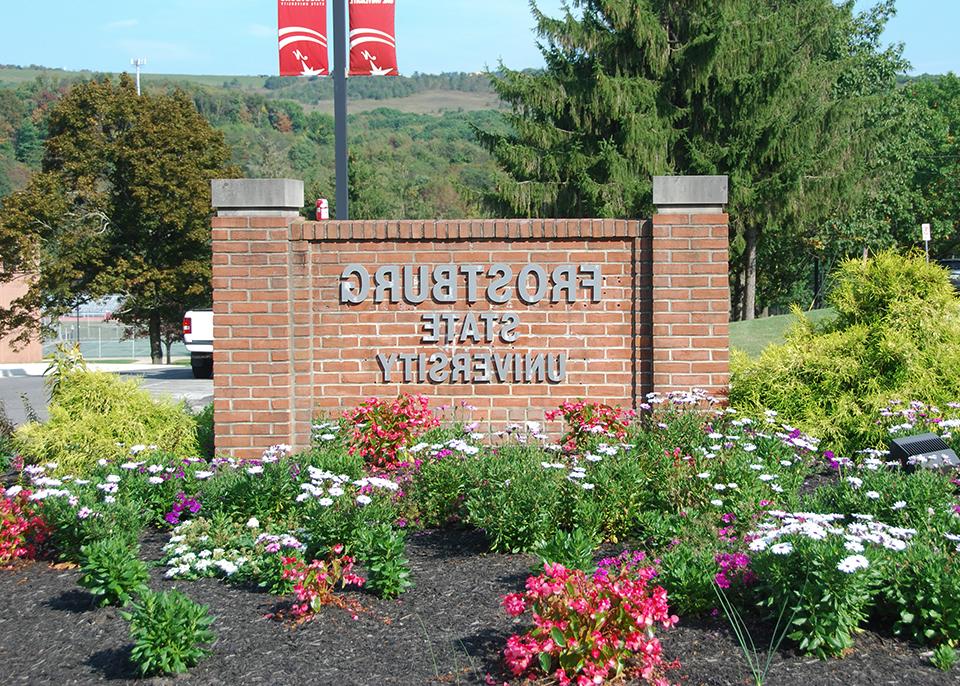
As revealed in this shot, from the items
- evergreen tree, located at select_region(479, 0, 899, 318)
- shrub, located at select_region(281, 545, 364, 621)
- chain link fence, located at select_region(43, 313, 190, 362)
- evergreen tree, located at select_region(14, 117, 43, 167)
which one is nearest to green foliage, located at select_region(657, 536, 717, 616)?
shrub, located at select_region(281, 545, 364, 621)

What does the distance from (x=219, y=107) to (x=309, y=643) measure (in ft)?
381

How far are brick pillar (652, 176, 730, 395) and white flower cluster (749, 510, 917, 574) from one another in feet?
9.78

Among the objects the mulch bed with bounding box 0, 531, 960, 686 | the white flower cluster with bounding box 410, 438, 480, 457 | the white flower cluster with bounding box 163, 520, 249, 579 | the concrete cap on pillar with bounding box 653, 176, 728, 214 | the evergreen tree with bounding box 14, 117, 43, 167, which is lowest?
the mulch bed with bounding box 0, 531, 960, 686

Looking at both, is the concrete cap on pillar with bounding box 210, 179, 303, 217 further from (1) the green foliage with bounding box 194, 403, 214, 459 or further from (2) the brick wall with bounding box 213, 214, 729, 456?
(1) the green foliage with bounding box 194, 403, 214, 459

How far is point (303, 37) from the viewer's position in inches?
409

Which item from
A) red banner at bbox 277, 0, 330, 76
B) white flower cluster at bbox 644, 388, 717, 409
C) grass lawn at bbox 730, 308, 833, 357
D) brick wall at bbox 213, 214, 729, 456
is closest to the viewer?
white flower cluster at bbox 644, 388, 717, 409

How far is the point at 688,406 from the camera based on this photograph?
7.77m

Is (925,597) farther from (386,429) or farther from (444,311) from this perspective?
(444,311)

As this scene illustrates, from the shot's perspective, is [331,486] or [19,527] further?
[19,527]

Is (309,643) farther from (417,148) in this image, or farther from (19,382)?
(417,148)

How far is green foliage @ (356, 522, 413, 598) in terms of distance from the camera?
195 inches

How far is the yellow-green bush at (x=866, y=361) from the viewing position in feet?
25.6

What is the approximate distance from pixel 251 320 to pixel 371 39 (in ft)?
13.1

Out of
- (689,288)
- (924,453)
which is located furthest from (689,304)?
(924,453)
